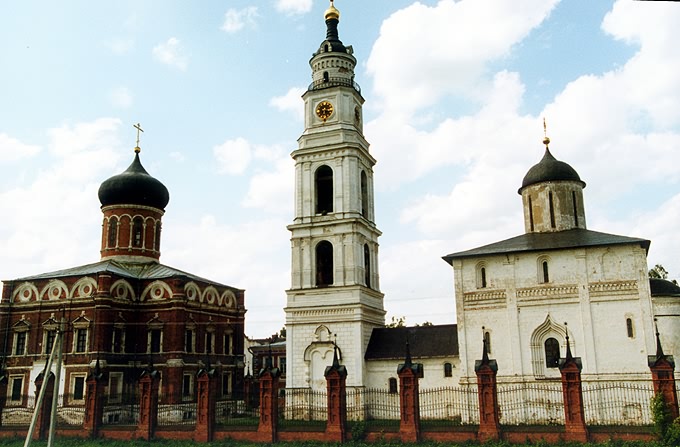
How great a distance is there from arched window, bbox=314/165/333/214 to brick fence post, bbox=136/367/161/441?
1315 cm

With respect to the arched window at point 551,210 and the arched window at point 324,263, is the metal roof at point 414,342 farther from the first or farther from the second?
the arched window at point 551,210

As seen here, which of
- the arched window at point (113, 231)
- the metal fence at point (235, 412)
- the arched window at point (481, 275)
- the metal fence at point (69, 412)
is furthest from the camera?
the arched window at point (113, 231)

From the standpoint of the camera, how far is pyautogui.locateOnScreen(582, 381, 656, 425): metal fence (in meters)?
24.8

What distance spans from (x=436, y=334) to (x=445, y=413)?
4.04 metres

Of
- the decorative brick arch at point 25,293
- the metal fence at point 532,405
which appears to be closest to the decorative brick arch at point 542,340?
the metal fence at point 532,405

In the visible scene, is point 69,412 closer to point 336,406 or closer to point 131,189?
point 131,189

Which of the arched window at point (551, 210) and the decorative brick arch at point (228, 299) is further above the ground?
the arched window at point (551, 210)

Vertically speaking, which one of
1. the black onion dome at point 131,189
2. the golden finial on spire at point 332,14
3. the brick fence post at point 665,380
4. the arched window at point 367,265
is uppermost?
the golden finial on spire at point 332,14

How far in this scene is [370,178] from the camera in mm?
35938

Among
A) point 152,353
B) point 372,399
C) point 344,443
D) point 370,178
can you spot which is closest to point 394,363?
point 372,399

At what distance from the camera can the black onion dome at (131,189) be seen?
130ft

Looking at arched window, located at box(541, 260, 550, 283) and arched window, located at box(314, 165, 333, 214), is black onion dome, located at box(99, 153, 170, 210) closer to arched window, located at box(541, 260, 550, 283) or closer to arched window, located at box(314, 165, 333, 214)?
arched window, located at box(314, 165, 333, 214)

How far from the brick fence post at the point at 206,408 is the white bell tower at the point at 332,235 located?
8003 mm

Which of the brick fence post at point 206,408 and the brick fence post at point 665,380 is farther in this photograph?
the brick fence post at point 206,408
